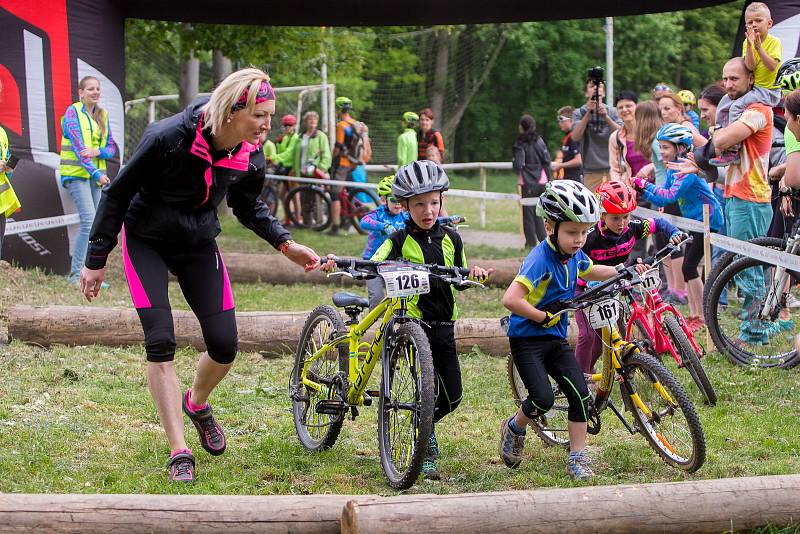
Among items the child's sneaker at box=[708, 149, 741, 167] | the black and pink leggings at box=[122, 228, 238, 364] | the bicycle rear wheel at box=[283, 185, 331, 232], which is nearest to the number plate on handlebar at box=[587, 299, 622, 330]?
the black and pink leggings at box=[122, 228, 238, 364]

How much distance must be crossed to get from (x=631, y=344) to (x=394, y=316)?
125cm

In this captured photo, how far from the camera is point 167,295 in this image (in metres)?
5.55

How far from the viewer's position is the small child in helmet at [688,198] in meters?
9.21

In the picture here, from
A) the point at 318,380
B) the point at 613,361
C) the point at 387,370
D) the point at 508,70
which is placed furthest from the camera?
the point at 508,70

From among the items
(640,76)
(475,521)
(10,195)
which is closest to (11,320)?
(10,195)

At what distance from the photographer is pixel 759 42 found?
943 cm

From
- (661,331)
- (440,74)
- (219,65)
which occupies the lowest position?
(661,331)

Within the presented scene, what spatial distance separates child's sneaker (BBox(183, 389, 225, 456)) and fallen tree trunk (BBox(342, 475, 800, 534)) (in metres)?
1.92

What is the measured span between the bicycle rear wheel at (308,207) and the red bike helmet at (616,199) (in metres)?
13.0

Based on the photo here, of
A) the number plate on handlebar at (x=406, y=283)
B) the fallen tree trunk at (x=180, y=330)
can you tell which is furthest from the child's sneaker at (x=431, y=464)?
the fallen tree trunk at (x=180, y=330)

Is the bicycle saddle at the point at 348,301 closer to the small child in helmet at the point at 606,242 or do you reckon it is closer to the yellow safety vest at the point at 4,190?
the small child in helmet at the point at 606,242

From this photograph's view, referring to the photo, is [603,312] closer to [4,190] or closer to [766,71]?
[766,71]

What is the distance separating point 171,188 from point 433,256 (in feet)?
4.57

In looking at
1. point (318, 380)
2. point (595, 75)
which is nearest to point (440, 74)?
point (595, 75)
